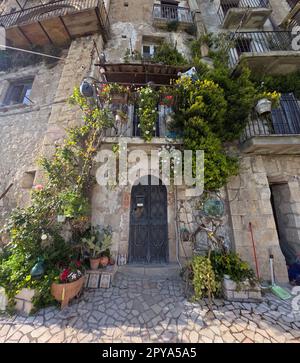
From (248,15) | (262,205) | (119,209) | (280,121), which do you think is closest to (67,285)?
(119,209)

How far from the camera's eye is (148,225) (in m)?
4.89

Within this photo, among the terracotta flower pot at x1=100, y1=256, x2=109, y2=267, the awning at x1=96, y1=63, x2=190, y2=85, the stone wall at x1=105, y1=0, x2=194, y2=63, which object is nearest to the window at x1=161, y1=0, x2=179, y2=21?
the stone wall at x1=105, y1=0, x2=194, y2=63

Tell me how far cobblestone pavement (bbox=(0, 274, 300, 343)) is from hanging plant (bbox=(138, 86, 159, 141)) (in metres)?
4.13

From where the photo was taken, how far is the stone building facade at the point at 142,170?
4449 millimetres

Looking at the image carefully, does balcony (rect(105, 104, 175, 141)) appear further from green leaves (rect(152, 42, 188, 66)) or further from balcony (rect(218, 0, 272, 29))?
balcony (rect(218, 0, 272, 29))

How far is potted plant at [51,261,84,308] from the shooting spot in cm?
294

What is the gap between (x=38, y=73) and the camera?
265 inches

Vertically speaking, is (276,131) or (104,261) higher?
(276,131)

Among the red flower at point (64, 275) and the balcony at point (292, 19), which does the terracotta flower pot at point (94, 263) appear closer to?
the red flower at point (64, 275)

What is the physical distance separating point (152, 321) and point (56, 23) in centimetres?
1021

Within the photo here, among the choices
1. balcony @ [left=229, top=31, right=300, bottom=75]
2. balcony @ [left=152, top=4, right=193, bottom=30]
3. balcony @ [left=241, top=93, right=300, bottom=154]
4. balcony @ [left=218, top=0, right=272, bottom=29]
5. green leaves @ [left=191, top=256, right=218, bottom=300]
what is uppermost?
balcony @ [left=152, top=4, right=193, bottom=30]

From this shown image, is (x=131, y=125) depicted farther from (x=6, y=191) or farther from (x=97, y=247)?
(x=6, y=191)
